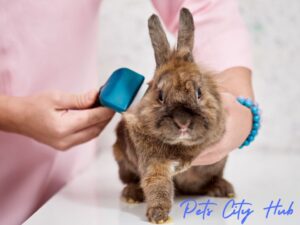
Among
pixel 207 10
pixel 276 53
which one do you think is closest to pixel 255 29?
pixel 276 53

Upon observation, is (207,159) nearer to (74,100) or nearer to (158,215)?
(158,215)

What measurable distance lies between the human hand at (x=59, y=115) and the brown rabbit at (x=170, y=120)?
87 mm

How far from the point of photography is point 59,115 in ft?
3.75

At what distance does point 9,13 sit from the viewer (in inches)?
49.9

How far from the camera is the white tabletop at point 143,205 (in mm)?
1063

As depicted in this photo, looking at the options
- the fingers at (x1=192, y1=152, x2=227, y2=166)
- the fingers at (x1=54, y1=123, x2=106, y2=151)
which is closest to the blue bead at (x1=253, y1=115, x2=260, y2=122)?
the fingers at (x1=192, y1=152, x2=227, y2=166)

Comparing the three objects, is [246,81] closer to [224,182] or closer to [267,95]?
[224,182]

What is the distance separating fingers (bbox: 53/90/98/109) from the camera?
114cm

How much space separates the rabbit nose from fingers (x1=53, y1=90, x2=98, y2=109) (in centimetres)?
28

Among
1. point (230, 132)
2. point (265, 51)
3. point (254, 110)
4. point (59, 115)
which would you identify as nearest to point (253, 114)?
point (254, 110)

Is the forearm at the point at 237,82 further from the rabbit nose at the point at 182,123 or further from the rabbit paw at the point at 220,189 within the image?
the rabbit nose at the point at 182,123

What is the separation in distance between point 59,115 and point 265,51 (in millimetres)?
952

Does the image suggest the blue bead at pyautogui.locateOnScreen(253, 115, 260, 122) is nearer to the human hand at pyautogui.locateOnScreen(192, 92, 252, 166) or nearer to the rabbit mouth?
the human hand at pyautogui.locateOnScreen(192, 92, 252, 166)

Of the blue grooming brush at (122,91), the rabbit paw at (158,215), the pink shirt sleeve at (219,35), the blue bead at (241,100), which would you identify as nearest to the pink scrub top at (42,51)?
the pink shirt sleeve at (219,35)
